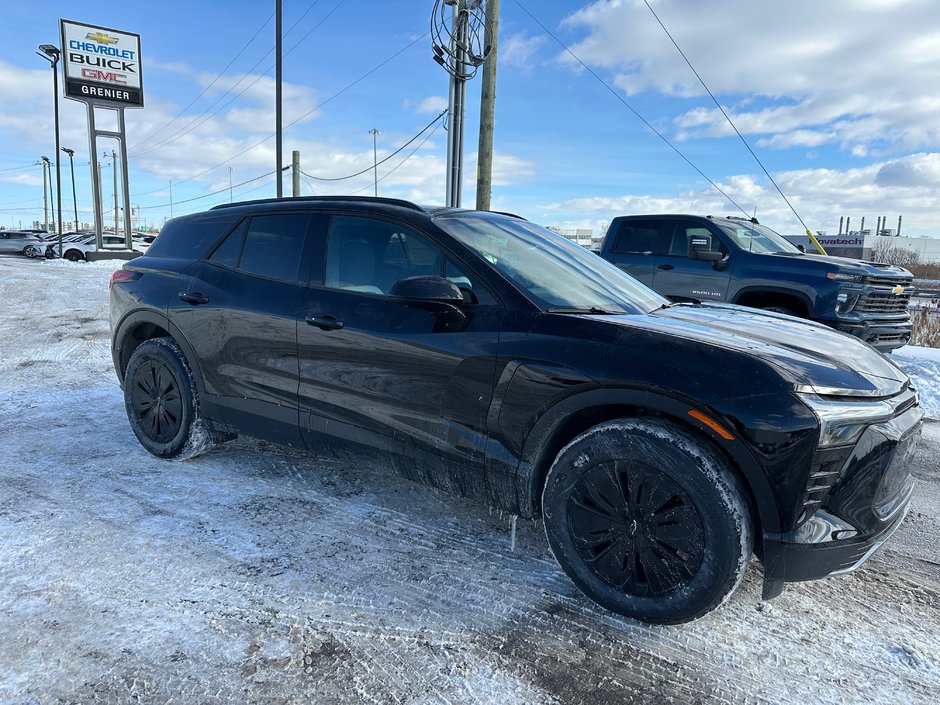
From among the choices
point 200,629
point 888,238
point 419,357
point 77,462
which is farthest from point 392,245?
point 888,238

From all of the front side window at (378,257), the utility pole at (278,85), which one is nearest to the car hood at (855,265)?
the front side window at (378,257)

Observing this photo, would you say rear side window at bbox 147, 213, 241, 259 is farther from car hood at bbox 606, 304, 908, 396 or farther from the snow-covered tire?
car hood at bbox 606, 304, 908, 396

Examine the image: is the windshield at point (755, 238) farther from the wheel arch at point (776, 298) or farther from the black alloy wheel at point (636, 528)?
the black alloy wheel at point (636, 528)

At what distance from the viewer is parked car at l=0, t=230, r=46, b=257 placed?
34.4m

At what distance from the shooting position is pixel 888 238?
233 feet

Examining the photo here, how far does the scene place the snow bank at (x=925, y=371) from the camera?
612 centimetres

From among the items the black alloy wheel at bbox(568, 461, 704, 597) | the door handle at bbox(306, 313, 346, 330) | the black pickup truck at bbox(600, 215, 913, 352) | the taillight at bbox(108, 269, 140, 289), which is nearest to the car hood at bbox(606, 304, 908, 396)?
the black alloy wheel at bbox(568, 461, 704, 597)

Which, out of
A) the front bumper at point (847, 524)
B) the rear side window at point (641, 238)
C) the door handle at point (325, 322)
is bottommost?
the front bumper at point (847, 524)

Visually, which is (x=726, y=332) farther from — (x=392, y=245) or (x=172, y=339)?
(x=172, y=339)

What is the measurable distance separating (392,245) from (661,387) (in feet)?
5.34

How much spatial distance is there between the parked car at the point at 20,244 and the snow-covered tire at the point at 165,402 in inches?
1493

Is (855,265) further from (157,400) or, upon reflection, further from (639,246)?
(157,400)

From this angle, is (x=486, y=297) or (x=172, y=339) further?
(x=172, y=339)

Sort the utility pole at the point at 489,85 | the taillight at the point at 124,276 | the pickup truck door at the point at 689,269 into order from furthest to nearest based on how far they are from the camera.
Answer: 1. the utility pole at the point at 489,85
2. the pickup truck door at the point at 689,269
3. the taillight at the point at 124,276
